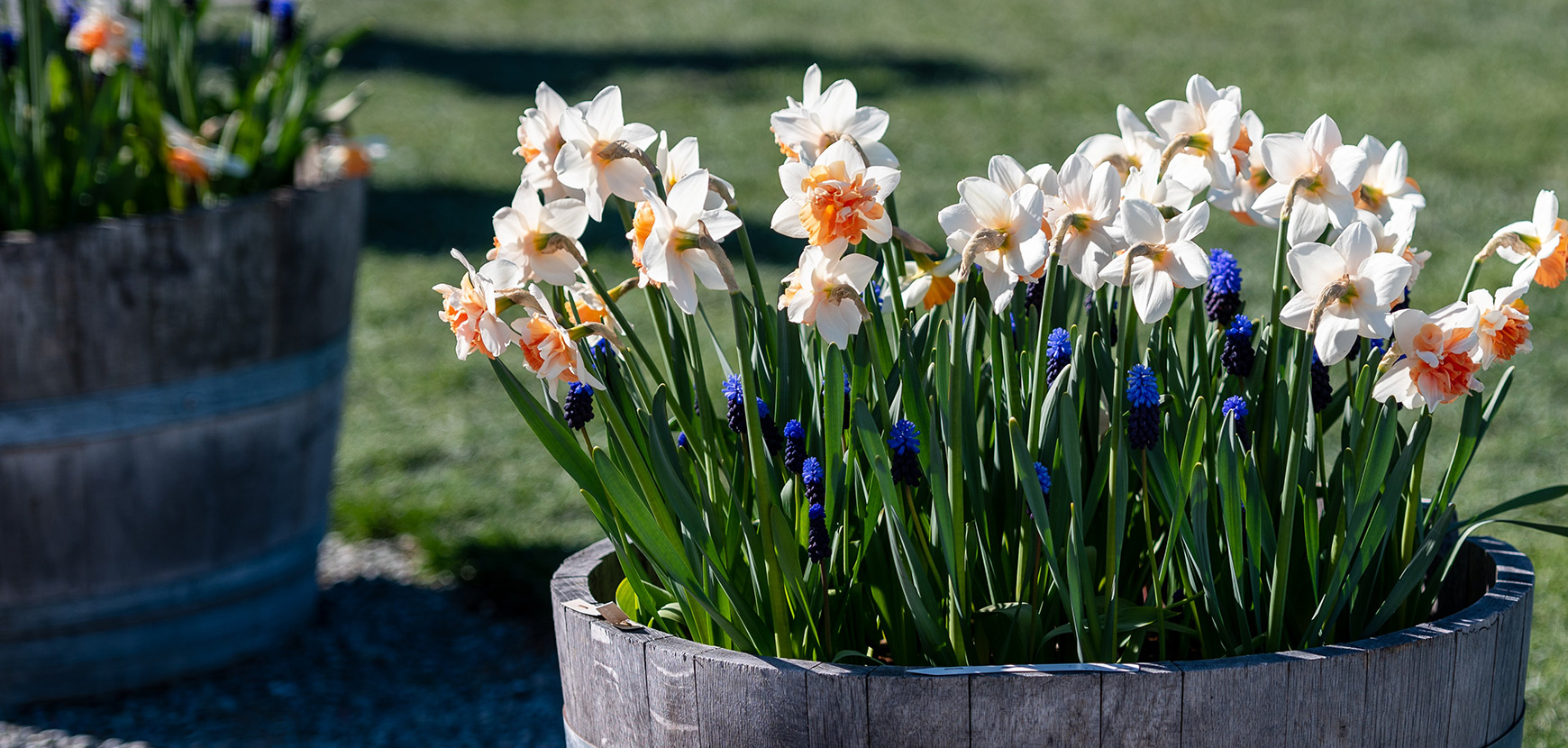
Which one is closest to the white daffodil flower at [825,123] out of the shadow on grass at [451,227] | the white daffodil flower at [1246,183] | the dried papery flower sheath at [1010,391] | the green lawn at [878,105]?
the dried papery flower sheath at [1010,391]

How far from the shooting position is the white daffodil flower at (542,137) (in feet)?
3.81

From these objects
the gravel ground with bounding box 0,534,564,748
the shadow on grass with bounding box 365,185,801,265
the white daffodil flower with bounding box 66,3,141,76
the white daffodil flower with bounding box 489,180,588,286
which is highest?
the white daffodil flower with bounding box 66,3,141,76

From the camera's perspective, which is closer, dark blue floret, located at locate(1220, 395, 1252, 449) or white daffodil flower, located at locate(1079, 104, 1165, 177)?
dark blue floret, located at locate(1220, 395, 1252, 449)

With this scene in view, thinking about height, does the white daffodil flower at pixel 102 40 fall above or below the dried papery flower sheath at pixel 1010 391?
above

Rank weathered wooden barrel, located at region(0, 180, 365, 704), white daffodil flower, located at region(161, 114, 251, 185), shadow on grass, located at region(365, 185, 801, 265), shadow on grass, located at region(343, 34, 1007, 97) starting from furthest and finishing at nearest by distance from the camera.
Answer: shadow on grass, located at region(343, 34, 1007, 97)
shadow on grass, located at region(365, 185, 801, 265)
white daffodil flower, located at region(161, 114, 251, 185)
weathered wooden barrel, located at region(0, 180, 365, 704)

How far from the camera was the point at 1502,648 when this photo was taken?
118cm

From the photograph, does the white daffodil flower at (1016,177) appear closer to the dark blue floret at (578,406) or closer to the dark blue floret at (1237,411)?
the dark blue floret at (1237,411)

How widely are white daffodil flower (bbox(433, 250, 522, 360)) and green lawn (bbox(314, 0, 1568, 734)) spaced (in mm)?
1585

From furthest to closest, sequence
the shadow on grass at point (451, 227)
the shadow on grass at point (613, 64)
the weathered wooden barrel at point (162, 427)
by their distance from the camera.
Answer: the shadow on grass at point (613, 64) < the shadow on grass at point (451, 227) < the weathered wooden barrel at point (162, 427)

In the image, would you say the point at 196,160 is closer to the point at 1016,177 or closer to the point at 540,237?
the point at 540,237

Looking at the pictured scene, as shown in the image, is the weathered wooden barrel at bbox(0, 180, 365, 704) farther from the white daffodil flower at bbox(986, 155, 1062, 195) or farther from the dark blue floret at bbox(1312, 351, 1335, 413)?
the dark blue floret at bbox(1312, 351, 1335, 413)

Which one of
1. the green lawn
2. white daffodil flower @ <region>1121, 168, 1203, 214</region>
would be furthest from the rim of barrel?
the green lawn

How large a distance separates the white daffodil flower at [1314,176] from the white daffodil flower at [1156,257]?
117mm

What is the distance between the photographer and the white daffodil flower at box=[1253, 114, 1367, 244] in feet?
3.67
